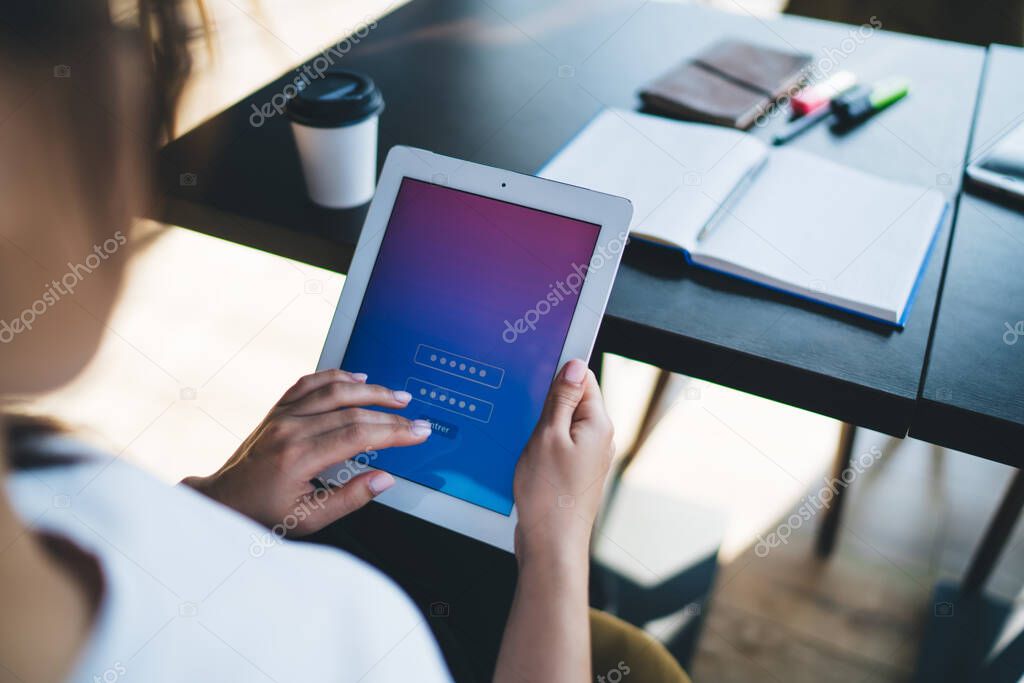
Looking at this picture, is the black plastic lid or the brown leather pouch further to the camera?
the brown leather pouch

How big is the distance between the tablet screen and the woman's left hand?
0.10ft

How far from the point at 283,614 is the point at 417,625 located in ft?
Result: 0.33

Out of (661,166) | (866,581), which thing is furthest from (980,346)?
(866,581)


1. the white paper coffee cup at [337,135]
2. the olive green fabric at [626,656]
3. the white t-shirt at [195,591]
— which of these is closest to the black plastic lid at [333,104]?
the white paper coffee cup at [337,135]

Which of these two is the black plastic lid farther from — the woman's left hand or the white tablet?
the woman's left hand

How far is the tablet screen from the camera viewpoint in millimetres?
725

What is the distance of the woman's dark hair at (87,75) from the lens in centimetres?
87

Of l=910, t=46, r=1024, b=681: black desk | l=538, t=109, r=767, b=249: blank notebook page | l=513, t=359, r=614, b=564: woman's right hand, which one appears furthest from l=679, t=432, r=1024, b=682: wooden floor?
l=538, t=109, r=767, b=249: blank notebook page

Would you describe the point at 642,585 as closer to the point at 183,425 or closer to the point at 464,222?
the point at 464,222

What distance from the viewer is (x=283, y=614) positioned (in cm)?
41

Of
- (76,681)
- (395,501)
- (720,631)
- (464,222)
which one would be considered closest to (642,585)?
(720,631)

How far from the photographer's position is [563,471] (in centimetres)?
67

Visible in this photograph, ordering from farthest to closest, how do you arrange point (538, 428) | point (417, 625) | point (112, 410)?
point (112, 410)
point (538, 428)
point (417, 625)

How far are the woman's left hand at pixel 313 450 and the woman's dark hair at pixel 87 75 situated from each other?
240mm
